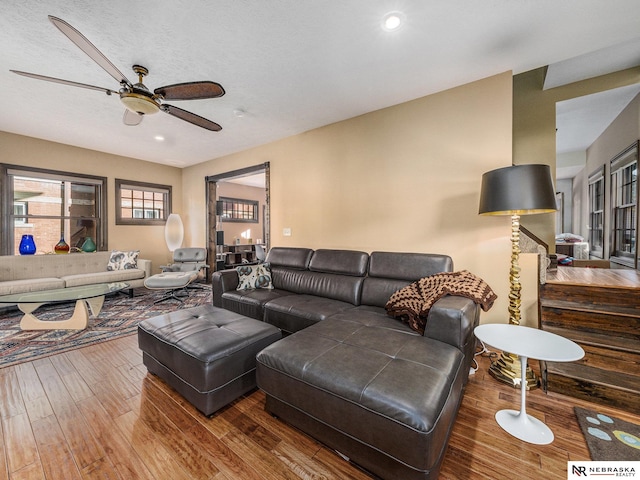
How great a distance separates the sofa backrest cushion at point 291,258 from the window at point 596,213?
5.34 m

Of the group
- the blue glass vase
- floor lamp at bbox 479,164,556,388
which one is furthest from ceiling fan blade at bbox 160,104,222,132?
the blue glass vase

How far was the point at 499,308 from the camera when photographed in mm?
2564

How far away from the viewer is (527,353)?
1420 mm

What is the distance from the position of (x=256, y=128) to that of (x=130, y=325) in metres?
3.15

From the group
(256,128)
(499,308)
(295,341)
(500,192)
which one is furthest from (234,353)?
(256,128)

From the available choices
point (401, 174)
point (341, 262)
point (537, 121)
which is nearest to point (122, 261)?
point (341, 262)

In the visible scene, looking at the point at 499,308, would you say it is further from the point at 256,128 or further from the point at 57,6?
the point at 57,6

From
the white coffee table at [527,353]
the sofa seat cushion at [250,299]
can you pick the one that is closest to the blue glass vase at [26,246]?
the sofa seat cushion at [250,299]

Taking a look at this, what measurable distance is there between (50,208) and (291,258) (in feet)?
14.9

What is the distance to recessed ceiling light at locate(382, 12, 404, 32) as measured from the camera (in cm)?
175

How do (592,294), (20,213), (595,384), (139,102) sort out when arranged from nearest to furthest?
1. (595,384)
2. (139,102)
3. (592,294)
4. (20,213)

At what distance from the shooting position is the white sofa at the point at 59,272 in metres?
3.62

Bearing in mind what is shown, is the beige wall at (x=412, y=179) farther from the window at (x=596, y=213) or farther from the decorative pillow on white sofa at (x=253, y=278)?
the window at (x=596, y=213)

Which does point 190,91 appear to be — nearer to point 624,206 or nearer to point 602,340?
point 602,340
